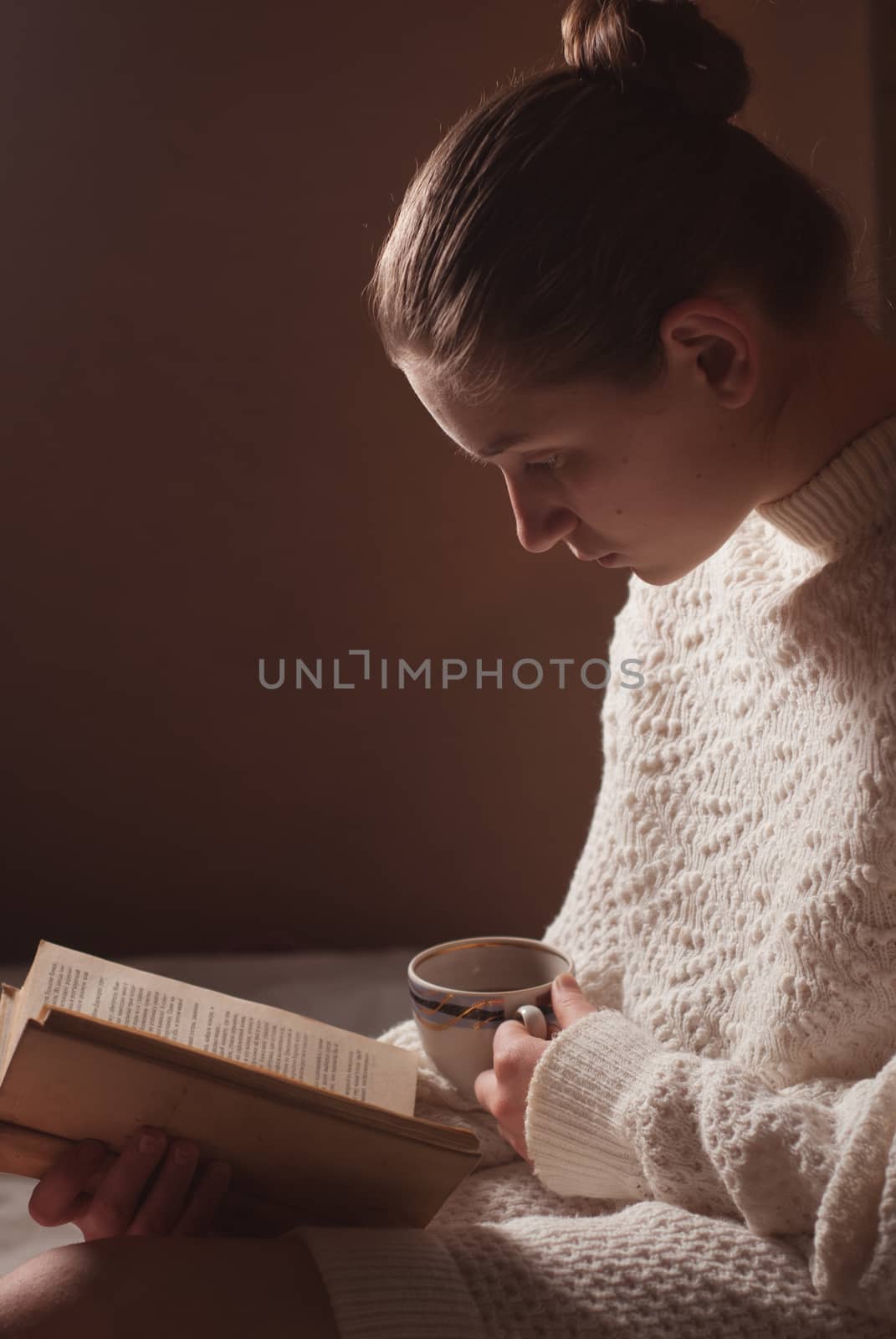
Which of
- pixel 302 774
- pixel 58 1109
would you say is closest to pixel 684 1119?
pixel 58 1109

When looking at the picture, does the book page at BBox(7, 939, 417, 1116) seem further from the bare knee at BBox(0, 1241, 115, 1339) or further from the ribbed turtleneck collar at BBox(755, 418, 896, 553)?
the ribbed turtleneck collar at BBox(755, 418, 896, 553)

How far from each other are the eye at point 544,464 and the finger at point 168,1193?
1.51 ft

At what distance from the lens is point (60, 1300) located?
62cm

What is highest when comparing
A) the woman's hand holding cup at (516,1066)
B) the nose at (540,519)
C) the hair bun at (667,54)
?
the hair bun at (667,54)

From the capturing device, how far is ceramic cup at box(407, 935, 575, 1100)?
83 cm

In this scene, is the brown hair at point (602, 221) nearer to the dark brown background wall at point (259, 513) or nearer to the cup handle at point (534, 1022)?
the cup handle at point (534, 1022)

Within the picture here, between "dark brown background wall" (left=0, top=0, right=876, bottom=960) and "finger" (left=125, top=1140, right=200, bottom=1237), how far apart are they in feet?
3.04

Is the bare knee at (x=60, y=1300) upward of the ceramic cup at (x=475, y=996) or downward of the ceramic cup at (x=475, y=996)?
downward

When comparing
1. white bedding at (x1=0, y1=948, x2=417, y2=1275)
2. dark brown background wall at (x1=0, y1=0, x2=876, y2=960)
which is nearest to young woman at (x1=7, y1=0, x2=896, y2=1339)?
white bedding at (x1=0, y1=948, x2=417, y2=1275)

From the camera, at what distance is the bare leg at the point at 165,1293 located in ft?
1.98

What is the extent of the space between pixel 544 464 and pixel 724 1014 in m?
0.41

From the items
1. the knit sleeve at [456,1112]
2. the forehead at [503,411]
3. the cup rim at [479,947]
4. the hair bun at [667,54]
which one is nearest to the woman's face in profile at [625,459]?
the forehead at [503,411]

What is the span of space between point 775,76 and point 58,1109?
1.34 meters

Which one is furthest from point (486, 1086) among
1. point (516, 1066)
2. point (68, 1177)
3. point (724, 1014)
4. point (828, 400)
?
point (828, 400)
